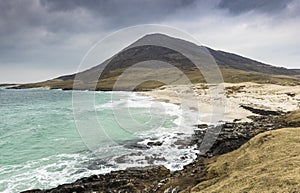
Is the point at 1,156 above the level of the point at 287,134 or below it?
below

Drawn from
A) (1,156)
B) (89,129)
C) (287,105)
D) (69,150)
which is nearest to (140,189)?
(69,150)

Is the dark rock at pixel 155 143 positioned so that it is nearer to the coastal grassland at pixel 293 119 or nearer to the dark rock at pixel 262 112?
the coastal grassland at pixel 293 119

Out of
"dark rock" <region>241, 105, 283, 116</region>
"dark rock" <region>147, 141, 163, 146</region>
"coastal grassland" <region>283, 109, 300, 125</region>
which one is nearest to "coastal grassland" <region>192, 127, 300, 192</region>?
"coastal grassland" <region>283, 109, 300, 125</region>

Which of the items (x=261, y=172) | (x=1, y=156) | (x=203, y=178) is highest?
(x=261, y=172)

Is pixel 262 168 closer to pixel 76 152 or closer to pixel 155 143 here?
pixel 155 143

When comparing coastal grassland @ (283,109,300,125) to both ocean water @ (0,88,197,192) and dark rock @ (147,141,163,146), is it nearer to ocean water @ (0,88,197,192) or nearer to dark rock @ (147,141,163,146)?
ocean water @ (0,88,197,192)

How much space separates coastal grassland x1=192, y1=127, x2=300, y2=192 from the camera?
11.5 metres

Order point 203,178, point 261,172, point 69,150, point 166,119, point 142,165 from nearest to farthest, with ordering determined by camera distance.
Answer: point 261,172
point 203,178
point 142,165
point 69,150
point 166,119

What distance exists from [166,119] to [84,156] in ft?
75.6

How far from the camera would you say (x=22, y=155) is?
98.3 feet

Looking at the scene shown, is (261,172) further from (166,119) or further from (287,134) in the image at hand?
(166,119)

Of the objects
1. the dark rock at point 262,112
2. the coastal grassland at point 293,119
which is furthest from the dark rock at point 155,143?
the dark rock at point 262,112

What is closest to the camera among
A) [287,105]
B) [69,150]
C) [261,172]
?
[261,172]

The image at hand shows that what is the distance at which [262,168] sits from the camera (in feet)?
45.6
